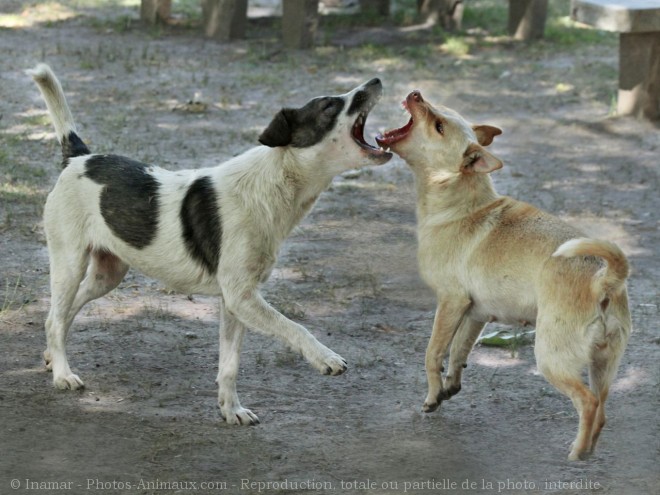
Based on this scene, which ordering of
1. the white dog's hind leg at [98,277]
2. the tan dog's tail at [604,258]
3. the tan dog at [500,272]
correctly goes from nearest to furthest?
the tan dog's tail at [604,258] < the tan dog at [500,272] < the white dog's hind leg at [98,277]

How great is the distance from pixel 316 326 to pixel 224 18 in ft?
26.5

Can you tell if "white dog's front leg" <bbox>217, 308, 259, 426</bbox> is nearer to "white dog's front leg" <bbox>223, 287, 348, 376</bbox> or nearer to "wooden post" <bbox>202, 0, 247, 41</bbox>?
"white dog's front leg" <bbox>223, 287, 348, 376</bbox>

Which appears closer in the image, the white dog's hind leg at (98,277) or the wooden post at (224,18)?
the white dog's hind leg at (98,277)

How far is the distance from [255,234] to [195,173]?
0.56 m

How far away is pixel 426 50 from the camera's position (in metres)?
13.3

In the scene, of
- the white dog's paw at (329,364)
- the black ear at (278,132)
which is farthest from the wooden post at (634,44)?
the white dog's paw at (329,364)

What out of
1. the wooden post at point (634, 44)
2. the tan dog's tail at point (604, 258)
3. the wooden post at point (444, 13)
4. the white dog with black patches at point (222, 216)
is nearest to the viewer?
the tan dog's tail at point (604, 258)

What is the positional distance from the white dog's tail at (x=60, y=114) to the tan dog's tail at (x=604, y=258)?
103 inches

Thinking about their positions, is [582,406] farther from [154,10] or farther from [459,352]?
[154,10]

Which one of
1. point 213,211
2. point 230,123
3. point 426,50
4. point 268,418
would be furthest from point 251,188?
point 426,50

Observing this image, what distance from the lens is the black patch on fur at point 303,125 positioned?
4.89 meters

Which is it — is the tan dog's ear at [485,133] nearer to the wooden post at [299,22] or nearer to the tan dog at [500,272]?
the tan dog at [500,272]

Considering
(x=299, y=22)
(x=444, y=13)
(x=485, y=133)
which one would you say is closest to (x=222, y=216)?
(x=485, y=133)

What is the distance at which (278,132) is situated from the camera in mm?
4875
